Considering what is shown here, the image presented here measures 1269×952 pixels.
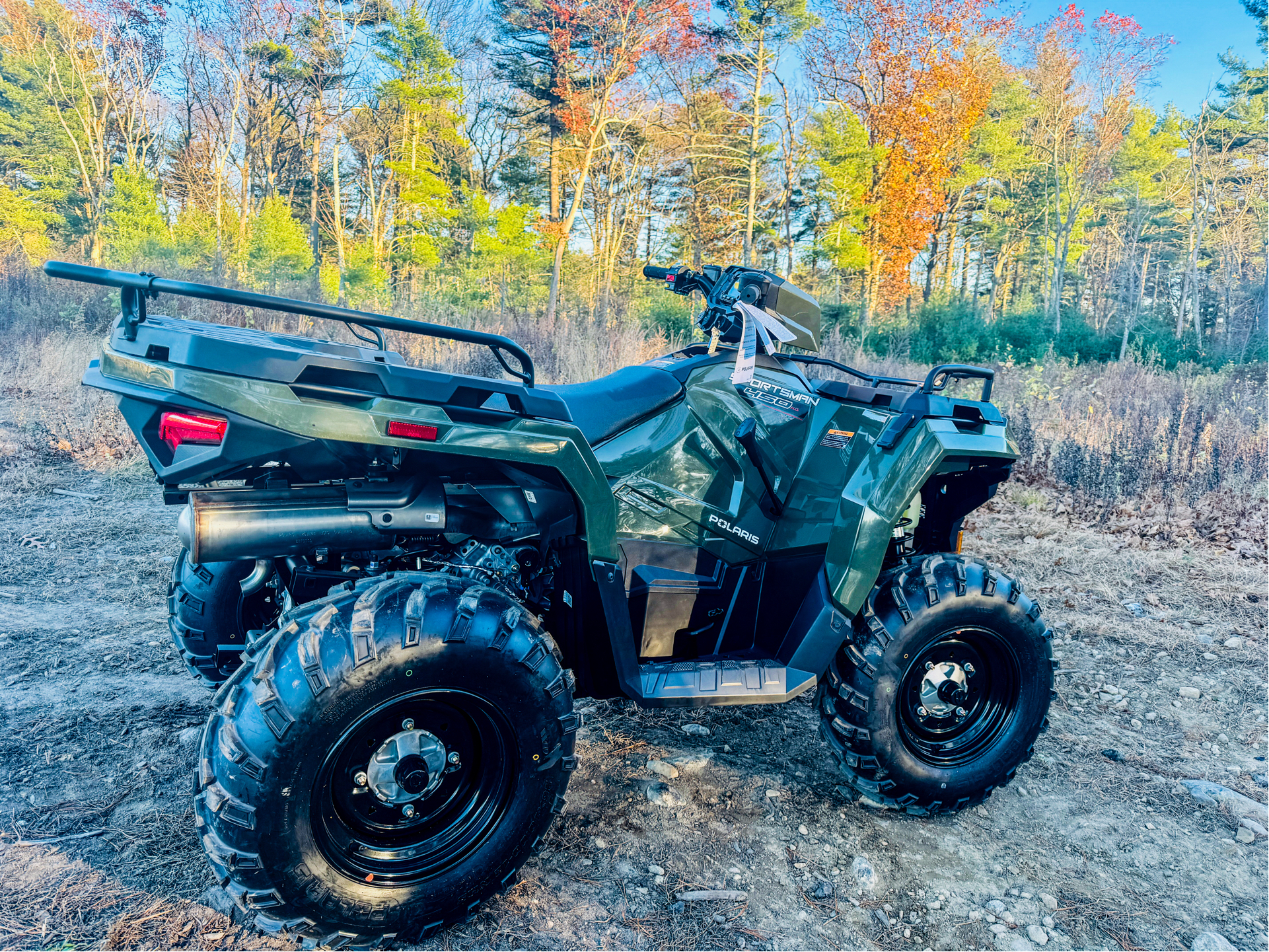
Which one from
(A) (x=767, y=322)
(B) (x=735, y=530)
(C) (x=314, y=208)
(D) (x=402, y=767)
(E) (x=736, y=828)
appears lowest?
(E) (x=736, y=828)

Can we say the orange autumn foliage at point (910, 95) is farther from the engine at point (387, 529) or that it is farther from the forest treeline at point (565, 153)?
the engine at point (387, 529)

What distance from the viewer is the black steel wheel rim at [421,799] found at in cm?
190

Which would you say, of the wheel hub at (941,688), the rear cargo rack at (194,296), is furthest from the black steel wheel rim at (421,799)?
the wheel hub at (941,688)

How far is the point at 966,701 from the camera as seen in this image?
285 centimetres

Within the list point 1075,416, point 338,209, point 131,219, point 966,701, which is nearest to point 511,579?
point 966,701

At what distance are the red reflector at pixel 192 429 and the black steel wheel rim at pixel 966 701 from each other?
7.41 ft

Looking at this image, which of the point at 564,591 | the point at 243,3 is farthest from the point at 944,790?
the point at 243,3

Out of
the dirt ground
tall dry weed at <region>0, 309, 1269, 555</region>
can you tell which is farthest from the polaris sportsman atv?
tall dry weed at <region>0, 309, 1269, 555</region>

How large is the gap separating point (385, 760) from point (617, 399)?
1.32m

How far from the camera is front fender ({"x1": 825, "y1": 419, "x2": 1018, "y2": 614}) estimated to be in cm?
265

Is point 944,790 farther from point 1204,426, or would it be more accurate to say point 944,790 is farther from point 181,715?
point 1204,426

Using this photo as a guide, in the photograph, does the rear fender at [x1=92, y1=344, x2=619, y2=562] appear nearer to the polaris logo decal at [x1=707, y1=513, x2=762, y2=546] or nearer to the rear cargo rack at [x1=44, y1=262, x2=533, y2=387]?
the rear cargo rack at [x1=44, y1=262, x2=533, y2=387]

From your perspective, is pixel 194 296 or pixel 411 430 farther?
pixel 411 430

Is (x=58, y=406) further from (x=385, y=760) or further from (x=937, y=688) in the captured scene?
(x=937, y=688)
